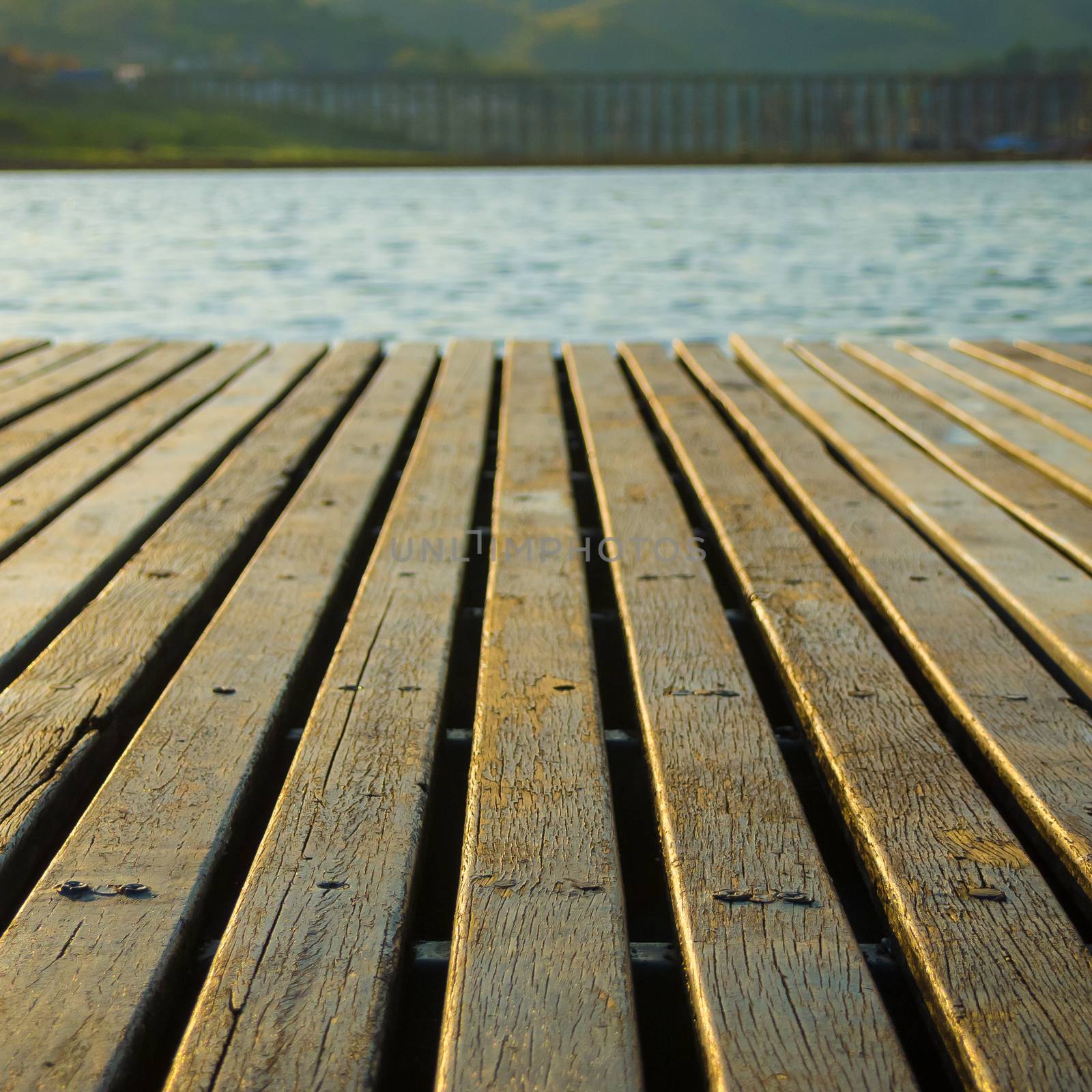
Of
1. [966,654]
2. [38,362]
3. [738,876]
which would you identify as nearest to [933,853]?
[738,876]

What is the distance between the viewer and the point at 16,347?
5.21 metres

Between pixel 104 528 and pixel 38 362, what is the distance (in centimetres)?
256

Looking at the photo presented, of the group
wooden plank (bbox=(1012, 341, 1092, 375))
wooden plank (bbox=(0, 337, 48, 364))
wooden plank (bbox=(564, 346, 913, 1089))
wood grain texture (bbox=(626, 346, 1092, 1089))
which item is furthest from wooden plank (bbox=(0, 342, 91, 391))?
wooden plank (bbox=(1012, 341, 1092, 375))

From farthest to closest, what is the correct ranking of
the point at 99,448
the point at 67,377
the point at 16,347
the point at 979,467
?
the point at 16,347
the point at 67,377
the point at 99,448
the point at 979,467

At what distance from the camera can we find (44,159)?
60625 millimetres

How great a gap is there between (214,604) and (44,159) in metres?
66.0

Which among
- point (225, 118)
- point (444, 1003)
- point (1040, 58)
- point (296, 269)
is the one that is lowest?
point (444, 1003)

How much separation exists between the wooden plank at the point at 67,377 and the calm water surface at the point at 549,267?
3389 millimetres

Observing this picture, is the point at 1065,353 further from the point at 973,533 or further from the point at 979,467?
the point at 973,533

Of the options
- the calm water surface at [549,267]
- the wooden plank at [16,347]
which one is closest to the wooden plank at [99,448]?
the wooden plank at [16,347]

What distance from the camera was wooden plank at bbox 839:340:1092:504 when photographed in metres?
3.01

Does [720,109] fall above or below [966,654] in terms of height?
above

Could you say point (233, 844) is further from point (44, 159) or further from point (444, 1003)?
point (44, 159)

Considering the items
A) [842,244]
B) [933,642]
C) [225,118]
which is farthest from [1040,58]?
[933,642]
